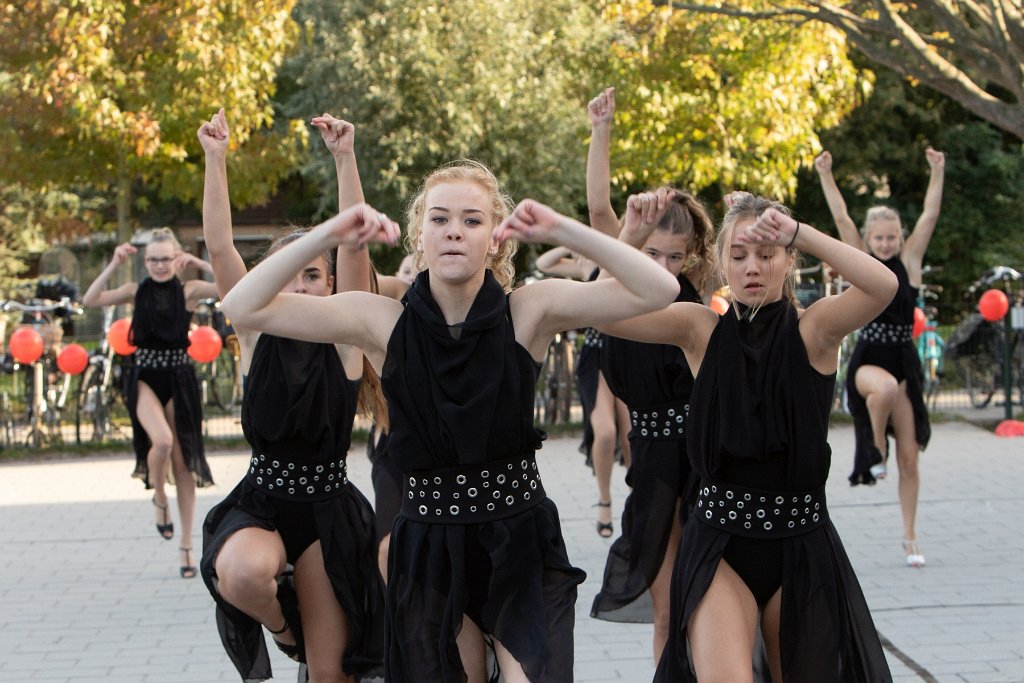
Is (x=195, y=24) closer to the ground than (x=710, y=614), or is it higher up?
higher up

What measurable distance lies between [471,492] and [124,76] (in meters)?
13.3

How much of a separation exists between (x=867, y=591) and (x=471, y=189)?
436cm

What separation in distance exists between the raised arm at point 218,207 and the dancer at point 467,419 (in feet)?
3.39

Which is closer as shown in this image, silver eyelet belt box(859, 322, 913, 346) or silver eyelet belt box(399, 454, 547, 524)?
silver eyelet belt box(399, 454, 547, 524)

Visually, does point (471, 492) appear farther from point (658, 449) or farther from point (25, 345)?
point (25, 345)

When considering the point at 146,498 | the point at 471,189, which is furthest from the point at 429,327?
the point at 146,498

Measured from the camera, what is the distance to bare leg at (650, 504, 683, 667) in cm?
538

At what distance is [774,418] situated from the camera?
3.90 metres

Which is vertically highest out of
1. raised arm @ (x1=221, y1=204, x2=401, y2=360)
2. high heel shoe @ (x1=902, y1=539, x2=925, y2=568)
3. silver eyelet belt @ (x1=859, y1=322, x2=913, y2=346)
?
raised arm @ (x1=221, y1=204, x2=401, y2=360)

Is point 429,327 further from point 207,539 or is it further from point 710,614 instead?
point 207,539

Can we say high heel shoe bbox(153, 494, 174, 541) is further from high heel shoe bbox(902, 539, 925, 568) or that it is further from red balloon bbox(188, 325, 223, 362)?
high heel shoe bbox(902, 539, 925, 568)

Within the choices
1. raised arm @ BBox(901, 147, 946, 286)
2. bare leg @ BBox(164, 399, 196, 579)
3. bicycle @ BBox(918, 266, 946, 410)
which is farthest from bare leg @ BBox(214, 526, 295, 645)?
bicycle @ BBox(918, 266, 946, 410)

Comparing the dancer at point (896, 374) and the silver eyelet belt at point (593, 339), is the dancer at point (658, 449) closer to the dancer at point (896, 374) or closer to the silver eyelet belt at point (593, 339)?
the dancer at point (896, 374)

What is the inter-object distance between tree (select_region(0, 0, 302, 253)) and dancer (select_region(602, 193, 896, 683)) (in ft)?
41.0
